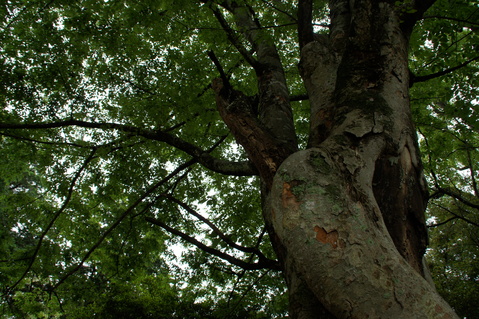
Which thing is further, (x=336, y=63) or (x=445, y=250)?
(x=445, y=250)

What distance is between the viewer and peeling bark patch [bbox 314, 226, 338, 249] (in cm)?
121

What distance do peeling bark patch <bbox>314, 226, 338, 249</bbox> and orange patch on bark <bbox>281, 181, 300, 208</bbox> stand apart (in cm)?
16

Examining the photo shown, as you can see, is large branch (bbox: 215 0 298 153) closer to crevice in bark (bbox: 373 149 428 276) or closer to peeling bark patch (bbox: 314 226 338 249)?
crevice in bark (bbox: 373 149 428 276)

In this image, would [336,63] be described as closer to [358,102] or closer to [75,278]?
Answer: [358,102]

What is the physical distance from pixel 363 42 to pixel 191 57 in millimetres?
3747

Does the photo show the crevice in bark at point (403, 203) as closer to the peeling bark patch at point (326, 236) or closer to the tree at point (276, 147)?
the tree at point (276, 147)

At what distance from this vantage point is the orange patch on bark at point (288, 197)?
4.49ft

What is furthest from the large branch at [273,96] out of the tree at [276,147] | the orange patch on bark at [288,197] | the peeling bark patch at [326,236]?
the peeling bark patch at [326,236]

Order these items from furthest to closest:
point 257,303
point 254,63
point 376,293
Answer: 1. point 257,303
2. point 254,63
3. point 376,293

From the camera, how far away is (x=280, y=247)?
1.89 m

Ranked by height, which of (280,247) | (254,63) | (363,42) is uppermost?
(254,63)

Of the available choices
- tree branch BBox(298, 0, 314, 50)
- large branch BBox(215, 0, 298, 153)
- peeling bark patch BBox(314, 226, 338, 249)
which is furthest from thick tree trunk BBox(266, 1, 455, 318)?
tree branch BBox(298, 0, 314, 50)

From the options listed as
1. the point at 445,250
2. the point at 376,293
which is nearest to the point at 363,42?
the point at 376,293

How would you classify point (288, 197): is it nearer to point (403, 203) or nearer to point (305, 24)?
point (403, 203)
